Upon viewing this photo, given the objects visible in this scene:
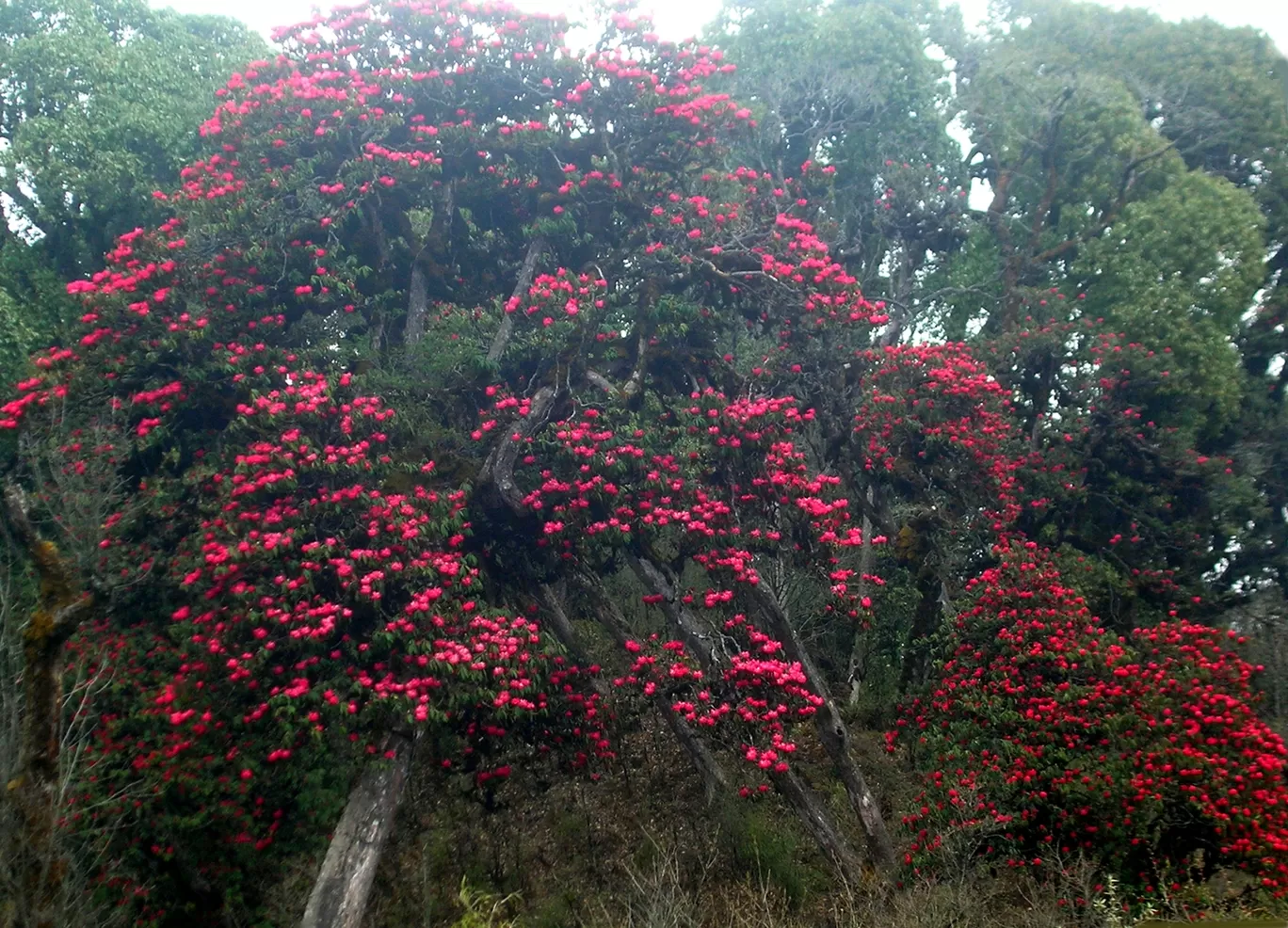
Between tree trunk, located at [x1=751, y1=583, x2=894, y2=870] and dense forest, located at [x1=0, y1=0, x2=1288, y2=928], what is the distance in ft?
0.21

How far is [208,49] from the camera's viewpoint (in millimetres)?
12055

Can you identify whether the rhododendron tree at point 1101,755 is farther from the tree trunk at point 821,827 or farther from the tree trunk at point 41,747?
the tree trunk at point 41,747

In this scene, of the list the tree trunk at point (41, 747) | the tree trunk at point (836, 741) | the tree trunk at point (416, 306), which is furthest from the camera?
the tree trunk at point (416, 306)

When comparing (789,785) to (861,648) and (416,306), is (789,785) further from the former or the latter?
(416,306)

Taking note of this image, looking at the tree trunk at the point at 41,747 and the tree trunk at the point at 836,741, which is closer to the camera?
the tree trunk at the point at 41,747

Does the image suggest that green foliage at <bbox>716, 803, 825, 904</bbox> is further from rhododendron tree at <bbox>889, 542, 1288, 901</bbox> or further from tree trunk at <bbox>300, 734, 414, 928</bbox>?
tree trunk at <bbox>300, 734, 414, 928</bbox>

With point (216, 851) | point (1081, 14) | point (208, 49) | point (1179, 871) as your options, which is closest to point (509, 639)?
point (216, 851)

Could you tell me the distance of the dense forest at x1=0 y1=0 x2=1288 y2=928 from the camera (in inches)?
279

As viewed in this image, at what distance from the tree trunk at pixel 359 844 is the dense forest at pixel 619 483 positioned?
0.04m

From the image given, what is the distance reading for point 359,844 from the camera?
24.9ft

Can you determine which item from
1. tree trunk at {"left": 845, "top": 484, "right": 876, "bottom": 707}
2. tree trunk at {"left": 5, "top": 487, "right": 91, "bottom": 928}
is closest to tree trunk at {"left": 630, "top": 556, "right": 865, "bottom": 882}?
tree trunk at {"left": 845, "top": 484, "right": 876, "bottom": 707}

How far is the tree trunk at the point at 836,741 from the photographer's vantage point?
834 centimetres

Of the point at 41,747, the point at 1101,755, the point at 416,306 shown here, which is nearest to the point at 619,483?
the point at 416,306

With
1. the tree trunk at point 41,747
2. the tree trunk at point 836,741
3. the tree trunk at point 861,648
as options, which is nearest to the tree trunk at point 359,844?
the tree trunk at point 41,747
